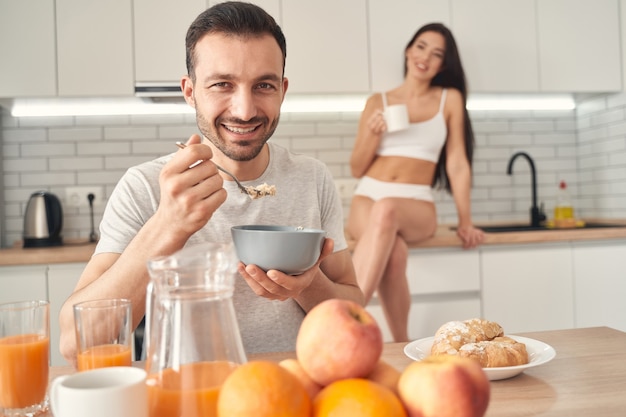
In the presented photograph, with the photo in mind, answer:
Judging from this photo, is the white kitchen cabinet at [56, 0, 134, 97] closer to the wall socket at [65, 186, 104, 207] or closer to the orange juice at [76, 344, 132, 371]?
the wall socket at [65, 186, 104, 207]

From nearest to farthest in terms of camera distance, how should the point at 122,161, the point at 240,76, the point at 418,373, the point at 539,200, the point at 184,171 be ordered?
the point at 418,373, the point at 184,171, the point at 240,76, the point at 122,161, the point at 539,200

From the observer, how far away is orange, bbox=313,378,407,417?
1.53 feet

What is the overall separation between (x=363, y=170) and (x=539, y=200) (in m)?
1.28

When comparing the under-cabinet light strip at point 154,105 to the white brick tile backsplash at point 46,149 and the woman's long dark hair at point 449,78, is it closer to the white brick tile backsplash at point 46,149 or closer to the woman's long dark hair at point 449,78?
the white brick tile backsplash at point 46,149

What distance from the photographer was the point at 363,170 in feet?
8.82

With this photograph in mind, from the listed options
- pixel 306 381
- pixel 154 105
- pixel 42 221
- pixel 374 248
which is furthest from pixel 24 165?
pixel 306 381

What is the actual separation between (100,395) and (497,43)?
9.34 feet

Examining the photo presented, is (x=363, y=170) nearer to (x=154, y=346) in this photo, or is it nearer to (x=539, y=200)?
(x=539, y=200)

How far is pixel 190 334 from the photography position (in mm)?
523

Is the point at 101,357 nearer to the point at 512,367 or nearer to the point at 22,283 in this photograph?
the point at 512,367

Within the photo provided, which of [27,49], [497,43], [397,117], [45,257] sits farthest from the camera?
[497,43]

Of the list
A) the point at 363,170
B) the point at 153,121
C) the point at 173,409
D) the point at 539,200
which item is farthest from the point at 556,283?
the point at 173,409

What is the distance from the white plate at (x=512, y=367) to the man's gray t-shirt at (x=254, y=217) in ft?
1.32

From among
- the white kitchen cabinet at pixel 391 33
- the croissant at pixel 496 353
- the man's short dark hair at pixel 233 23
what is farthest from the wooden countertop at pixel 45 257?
the croissant at pixel 496 353
